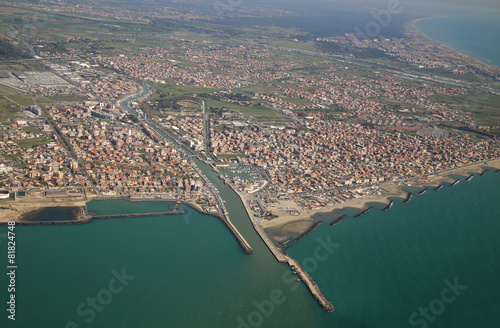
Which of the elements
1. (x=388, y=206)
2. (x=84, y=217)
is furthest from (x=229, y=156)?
(x=84, y=217)

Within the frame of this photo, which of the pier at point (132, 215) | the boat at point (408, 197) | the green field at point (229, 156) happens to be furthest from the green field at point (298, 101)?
the pier at point (132, 215)

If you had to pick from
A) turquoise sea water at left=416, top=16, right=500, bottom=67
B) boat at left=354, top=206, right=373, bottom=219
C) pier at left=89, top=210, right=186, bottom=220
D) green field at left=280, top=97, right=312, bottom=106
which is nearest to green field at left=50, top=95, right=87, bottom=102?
pier at left=89, top=210, right=186, bottom=220

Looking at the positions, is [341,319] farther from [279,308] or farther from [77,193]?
[77,193]

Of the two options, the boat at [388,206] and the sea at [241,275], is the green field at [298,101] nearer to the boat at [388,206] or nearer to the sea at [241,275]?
the boat at [388,206]

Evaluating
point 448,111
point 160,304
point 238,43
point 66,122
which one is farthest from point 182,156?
point 238,43

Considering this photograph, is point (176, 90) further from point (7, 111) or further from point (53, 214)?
point (53, 214)

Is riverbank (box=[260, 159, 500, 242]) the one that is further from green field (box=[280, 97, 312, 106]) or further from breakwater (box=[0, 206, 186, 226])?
green field (box=[280, 97, 312, 106])
